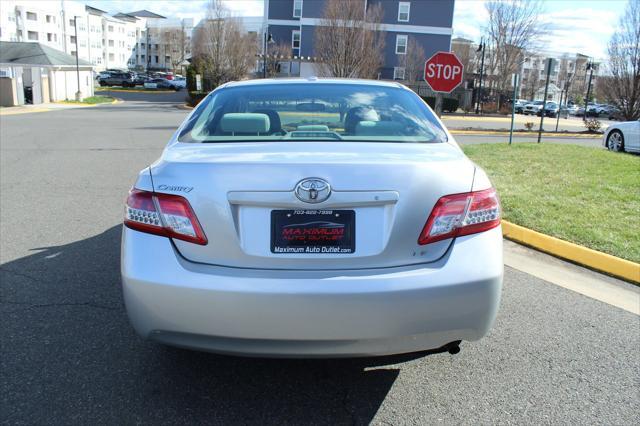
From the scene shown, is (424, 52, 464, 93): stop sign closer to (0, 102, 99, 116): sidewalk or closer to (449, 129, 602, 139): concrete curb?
(449, 129, 602, 139): concrete curb

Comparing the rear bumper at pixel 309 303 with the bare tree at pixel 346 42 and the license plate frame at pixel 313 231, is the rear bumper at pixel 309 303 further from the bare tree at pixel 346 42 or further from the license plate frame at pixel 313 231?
the bare tree at pixel 346 42

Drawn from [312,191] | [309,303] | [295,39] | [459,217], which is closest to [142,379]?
[309,303]

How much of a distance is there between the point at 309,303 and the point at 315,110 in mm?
2342

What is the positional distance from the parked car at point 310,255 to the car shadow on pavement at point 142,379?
17.9 inches

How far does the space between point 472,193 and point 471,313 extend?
0.57 metres

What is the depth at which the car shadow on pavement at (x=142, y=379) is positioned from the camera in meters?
2.80

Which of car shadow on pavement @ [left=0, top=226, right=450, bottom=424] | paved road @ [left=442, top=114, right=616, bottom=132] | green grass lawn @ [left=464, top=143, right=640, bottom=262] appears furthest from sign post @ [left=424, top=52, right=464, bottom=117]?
car shadow on pavement @ [left=0, top=226, right=450, bottom=424]

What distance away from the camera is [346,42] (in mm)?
32625

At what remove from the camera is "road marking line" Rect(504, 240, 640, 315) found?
4.56 m

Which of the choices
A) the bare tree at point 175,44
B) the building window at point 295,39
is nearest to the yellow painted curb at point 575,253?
the building window at point 295,39

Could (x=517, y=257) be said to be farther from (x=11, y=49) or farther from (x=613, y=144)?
(x=11, y=49)

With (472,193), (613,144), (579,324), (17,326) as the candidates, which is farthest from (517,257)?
(613,144)

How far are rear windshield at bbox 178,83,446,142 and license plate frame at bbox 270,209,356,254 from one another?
86cm

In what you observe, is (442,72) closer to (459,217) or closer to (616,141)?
(616,141)
